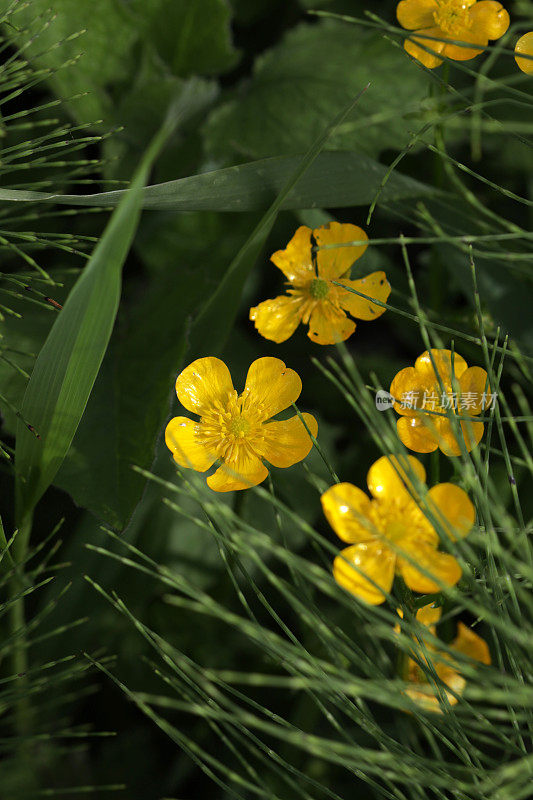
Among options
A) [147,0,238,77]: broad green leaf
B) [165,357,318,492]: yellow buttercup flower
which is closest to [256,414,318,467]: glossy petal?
[165,357,318,492]: yellow buttercup flower

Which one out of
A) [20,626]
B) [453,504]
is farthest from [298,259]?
[20,626]

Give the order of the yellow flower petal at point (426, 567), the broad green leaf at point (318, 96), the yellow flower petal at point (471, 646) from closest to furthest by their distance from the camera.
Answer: the yellow flower petal at point (426, 567) < the yellow flower petal at point (471, 646) < the broad green leaf at point (318, 96)

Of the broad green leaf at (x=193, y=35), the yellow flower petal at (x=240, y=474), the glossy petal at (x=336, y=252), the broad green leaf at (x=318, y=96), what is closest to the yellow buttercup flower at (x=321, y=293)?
the glossy petal at (x=336, y=252)

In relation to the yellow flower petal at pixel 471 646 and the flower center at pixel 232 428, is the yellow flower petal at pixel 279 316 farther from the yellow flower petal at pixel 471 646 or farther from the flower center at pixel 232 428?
the yellow flower petal at pixel 471 646

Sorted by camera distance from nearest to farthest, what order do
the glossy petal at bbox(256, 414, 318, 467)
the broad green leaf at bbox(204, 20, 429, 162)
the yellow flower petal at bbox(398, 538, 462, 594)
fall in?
the yellow flower petal at bbox(398, 538, 462, 594), the glossy petal at bbox(256, 414, 318, 467), the broad green leaf at bbox(204, 20, 429, 162)

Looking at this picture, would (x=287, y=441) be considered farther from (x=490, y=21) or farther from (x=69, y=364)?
(x=490, y=21)

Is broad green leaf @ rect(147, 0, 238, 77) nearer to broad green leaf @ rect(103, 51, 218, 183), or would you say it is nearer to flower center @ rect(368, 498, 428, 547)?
broad green leaf @ rect(103, 51, 218, 183)
